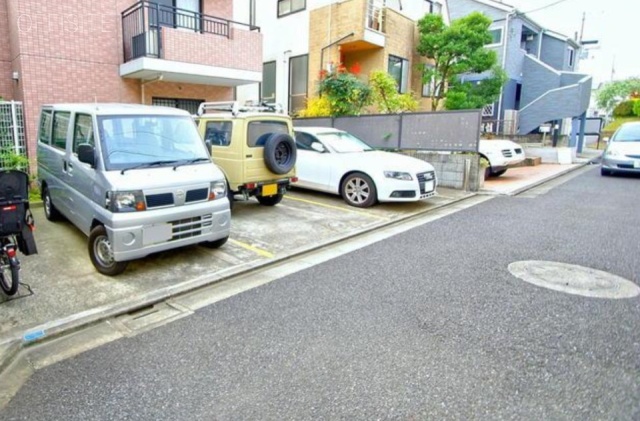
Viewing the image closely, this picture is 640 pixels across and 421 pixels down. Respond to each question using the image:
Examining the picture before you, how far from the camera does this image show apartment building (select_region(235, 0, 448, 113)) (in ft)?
48.2

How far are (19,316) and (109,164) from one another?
1727 millimetres

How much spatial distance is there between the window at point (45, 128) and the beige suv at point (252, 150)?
88.1 inches

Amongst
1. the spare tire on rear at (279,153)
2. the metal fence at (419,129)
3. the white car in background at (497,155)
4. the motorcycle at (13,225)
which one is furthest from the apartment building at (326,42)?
the motorcycle at (13,225)

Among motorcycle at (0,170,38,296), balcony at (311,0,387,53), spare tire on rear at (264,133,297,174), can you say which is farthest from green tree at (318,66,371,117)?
motorcycle at (0,170,38,296)

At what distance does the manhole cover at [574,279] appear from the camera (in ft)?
13.9

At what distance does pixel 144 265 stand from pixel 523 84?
2317cm

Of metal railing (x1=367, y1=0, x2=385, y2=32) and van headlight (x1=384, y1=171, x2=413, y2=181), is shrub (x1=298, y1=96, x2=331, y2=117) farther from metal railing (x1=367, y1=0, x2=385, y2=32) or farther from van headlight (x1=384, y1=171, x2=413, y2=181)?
van headlight (x1=384, y1=171, x2=413, y2=181)

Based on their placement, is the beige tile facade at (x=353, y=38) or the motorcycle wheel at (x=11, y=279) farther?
the beige tile facade at (x=353, y=38)

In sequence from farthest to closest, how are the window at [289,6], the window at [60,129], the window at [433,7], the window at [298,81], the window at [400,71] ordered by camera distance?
the window at [433,7] → the window at [400,71] → the window at [298,81] → the window at [289,6] → the window at [60,129]

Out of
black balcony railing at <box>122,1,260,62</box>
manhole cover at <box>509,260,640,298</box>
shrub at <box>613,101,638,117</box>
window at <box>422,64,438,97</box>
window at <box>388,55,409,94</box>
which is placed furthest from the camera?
shrub at <box>613,101,638,117</box>

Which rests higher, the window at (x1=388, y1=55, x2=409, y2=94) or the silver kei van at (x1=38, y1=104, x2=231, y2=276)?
the window at (x1=388, y1=55, x2=409, y2=94)

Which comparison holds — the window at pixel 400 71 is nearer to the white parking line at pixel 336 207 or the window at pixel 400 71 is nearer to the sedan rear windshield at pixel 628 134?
the sedan rear windshield at pixel 628 134

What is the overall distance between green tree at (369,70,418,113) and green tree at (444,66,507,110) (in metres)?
2.98

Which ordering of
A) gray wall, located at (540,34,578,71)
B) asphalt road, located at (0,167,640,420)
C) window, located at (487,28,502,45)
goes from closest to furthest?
asphalt road, located at (0,167,640,420)
window, located at (487,28,502,45)
gray wall, located at (540,34,578,71)
